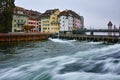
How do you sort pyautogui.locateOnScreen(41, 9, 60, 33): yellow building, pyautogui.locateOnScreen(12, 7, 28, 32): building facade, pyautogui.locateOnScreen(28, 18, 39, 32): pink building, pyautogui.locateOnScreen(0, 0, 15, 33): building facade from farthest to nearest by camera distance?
pyautogui.locateOnScreen(28, 18, 39, 32): pink building < pyautogui.locateOnScreen(41, 9, 60, 33): yellow building < pyautogui.locateOnScreen(12, 7, 28, 32): building facade < pyautogui.locateOnScreen(0, 0, 15, 33): building facade

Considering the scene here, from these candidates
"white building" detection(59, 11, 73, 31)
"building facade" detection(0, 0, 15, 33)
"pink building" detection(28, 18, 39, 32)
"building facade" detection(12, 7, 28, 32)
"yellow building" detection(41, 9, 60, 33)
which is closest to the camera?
"building facade" detection(0, 0, 15, 33)

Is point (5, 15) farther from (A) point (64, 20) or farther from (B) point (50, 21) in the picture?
(A) point (64, 20)

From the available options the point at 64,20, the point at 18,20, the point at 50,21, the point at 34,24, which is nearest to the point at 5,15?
the point at 18,20

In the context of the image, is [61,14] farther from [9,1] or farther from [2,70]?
[2,70]

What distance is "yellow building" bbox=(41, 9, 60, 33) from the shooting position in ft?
493

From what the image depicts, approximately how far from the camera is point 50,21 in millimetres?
150500

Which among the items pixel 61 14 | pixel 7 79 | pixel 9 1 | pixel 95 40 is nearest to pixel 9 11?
pixel 9 1

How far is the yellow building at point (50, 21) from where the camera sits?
15012 cm

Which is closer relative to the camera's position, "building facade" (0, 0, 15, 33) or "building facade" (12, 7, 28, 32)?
"building facade" (0, 0, 15, 33)

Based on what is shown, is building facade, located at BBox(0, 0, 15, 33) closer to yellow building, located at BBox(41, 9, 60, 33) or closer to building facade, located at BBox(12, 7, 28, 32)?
building facade, located at BBox(12, 7, 28, 32)

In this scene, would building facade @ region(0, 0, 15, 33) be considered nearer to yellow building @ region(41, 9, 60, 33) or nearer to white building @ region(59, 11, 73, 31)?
yellow building @ region(41, 9, 60, 33)

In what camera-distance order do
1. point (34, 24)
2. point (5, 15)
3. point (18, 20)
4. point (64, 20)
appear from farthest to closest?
point (34, 24) < point (64, 20) < point (18, 20) < point (5, 15)

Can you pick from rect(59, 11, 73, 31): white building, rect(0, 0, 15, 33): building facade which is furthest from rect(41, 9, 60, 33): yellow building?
rect(0, 0, 15, 33): building facade

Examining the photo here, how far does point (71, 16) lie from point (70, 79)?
133 meters
